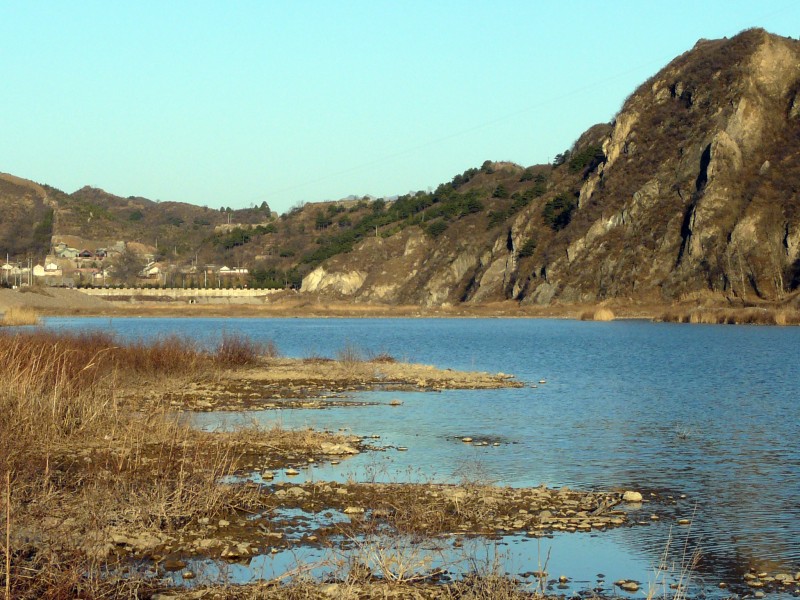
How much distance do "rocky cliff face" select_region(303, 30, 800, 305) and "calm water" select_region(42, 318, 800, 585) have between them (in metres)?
53.9

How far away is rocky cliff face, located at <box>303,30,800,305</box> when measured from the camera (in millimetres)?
96062

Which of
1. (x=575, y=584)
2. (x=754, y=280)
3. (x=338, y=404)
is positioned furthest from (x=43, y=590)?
(x=754, y=280)

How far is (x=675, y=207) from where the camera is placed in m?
106

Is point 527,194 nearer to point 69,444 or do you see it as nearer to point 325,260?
point 325,260

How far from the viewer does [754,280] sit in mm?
92938

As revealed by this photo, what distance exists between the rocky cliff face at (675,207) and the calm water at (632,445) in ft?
177

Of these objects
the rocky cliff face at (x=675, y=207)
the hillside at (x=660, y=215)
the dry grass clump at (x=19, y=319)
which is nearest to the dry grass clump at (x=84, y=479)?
the dry grass clump at (x=19, y=319)

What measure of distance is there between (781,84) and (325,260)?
7584 centimetres

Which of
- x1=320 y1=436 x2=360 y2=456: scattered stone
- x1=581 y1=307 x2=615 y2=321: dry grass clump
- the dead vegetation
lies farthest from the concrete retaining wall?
x1=320 y1=436 x2=360 y2=456: scattered stone

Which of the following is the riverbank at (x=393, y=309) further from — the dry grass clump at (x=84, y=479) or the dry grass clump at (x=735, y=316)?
the dry grass clump at (x=84, y=479)

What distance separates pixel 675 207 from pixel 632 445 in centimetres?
8941

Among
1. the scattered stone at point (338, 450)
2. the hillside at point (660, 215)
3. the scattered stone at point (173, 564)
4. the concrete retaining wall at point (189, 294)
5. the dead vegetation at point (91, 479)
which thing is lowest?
the scattered stone at point (173, 564)

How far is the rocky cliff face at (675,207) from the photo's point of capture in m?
96.1

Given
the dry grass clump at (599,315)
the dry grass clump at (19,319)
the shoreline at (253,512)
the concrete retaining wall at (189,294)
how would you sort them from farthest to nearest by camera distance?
the concrete retaining wall at (189,294) → the dry grass clump at (599,315) → the dry grass clump at (19,319) → the shoreline at (253,512)
